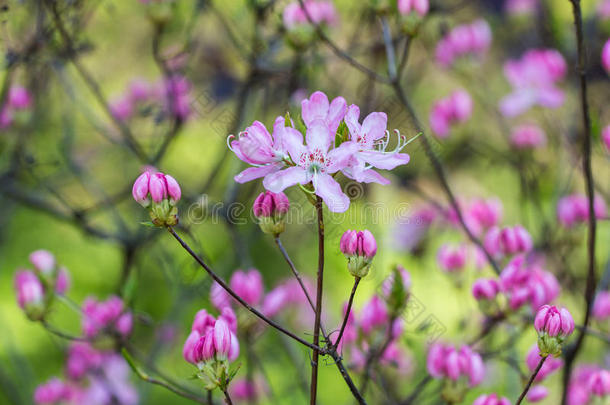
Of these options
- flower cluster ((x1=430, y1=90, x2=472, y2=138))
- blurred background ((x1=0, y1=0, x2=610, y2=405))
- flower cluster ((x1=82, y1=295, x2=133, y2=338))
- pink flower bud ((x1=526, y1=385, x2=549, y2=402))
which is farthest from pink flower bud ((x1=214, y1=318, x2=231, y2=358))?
flower cluster ((x1=430, y1=90, x2=472, y2=138))

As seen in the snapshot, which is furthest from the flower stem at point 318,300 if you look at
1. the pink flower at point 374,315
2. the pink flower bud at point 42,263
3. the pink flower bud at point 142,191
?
the pink flower bud at point 42,263

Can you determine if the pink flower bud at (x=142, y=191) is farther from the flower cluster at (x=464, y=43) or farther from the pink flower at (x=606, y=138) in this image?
the flower cluster at (x=464, y=43)

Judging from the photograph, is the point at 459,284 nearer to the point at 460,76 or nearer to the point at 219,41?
the point at 460,76

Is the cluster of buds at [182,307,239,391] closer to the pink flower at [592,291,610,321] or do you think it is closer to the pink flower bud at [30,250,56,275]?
the pink flower bud at [30,250,56,275]

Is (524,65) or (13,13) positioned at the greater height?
(13,13)

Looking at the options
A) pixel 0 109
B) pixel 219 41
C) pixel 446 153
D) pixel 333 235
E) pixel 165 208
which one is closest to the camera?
pixel 165 208

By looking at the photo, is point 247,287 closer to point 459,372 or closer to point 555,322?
point 459,372

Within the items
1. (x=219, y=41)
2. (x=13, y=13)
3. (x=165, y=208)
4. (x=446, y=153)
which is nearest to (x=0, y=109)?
(x=13, y=13)
